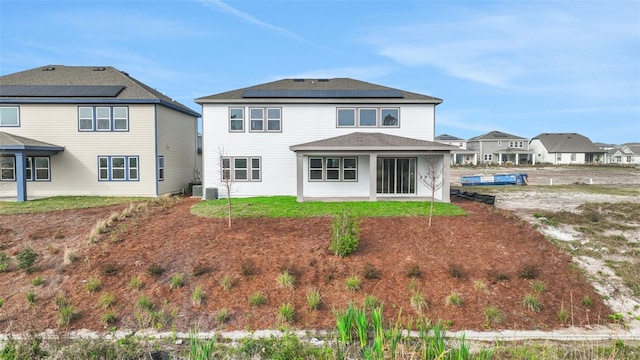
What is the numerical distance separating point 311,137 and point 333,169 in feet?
7.60

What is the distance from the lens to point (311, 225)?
13.1 meters

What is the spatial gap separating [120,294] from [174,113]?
17669 mm

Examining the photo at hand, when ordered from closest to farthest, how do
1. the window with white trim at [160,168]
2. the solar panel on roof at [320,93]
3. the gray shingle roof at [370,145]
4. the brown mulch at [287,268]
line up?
the brown mulch at [287,268] < the gray shingle roof at [370,145] < the solar panel on roof at [320,93] < the window with white trim at [160,168]

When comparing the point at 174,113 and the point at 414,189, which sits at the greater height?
the point at 174,113

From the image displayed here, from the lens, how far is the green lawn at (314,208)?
48.1ft

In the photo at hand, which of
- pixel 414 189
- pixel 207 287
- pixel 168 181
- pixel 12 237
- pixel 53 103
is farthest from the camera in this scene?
pixel 168 181

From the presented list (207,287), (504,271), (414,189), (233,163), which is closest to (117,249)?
(207,287)

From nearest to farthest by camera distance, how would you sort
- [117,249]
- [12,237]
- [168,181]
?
[117,249]
[12,237]
[168,181]

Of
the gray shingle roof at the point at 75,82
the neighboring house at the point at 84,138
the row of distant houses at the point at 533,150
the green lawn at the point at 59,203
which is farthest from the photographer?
→ the row of distant houses at the point at 533,150

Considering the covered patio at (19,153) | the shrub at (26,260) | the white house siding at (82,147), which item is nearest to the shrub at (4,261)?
the shrub at (26,260)

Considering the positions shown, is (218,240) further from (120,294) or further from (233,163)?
(233,163)

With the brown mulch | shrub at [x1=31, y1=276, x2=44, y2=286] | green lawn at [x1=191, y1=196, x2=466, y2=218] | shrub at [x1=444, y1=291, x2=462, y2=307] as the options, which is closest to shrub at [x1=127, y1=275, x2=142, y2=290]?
the brown mulch

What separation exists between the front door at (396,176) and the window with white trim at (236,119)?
7960mm

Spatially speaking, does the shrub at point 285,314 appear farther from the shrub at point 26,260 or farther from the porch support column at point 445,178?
the porch support column at point 445,178
